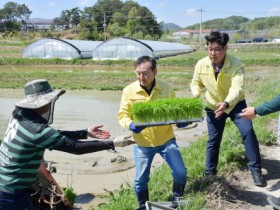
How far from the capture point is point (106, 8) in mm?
96625

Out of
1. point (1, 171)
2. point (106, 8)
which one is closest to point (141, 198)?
point (1, 171)

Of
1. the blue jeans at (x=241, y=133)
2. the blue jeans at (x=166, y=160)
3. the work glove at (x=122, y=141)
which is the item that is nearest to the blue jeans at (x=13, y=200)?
the work glove at (x=122, y=141)

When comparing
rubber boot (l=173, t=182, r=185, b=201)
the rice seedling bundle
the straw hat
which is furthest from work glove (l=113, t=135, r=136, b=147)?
rubber boot (l=173, t=182, r=185, b=201)

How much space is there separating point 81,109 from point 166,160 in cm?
1087

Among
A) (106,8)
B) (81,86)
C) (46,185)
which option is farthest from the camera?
(106,8)

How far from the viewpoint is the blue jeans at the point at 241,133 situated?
181 inches

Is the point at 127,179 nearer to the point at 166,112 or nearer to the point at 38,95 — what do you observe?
the point at 166,112

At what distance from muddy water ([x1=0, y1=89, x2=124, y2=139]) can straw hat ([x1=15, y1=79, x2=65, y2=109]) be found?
23.9 ft

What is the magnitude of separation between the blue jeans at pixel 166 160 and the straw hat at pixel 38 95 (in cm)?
124

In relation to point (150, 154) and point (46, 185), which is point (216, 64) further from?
point (46, 185)

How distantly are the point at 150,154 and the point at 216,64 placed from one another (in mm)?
1391

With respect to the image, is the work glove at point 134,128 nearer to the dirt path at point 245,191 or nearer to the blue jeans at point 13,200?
→ the dirt path at point 245,191

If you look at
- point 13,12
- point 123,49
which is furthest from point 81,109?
point 13,12

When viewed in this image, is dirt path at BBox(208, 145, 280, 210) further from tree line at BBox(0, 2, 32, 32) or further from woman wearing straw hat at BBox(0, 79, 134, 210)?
tree line at BBox(0, 2, 32, 32)
